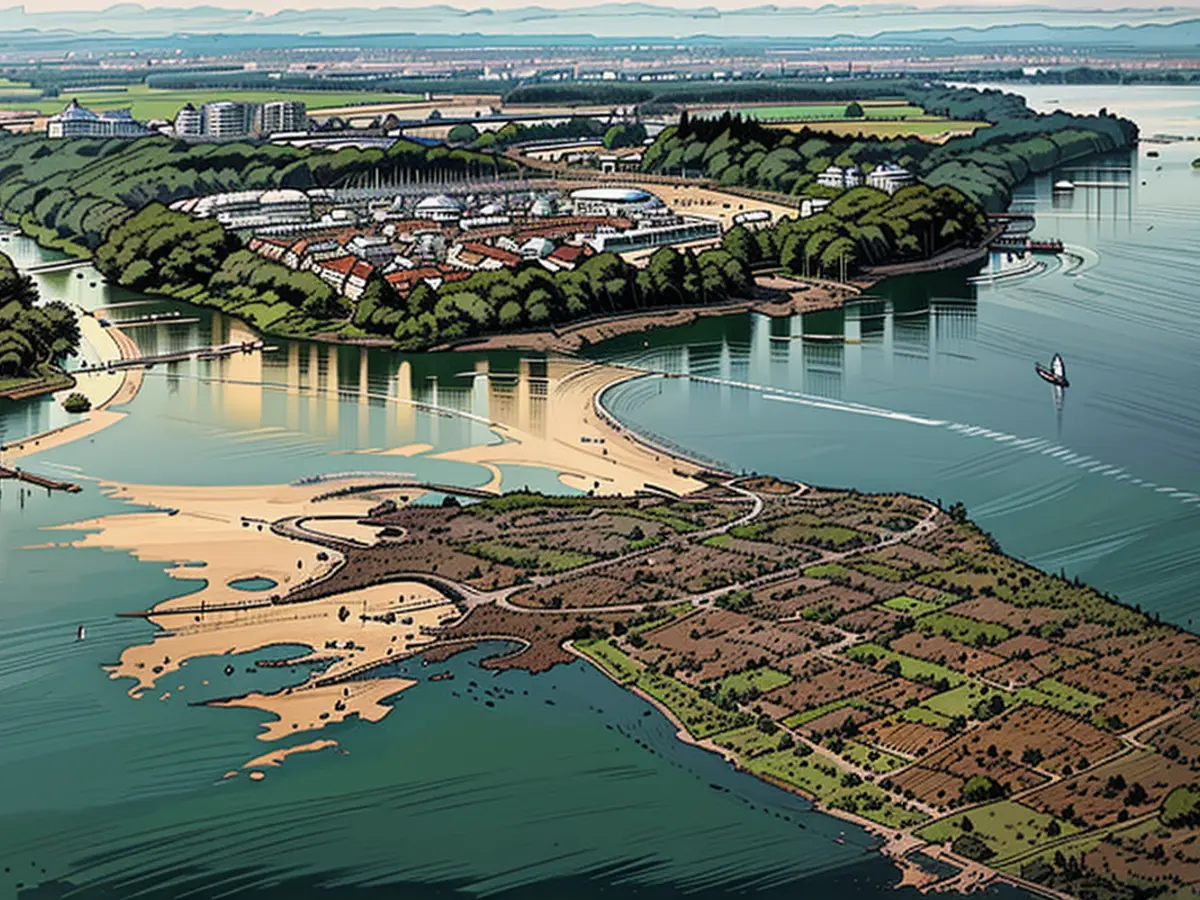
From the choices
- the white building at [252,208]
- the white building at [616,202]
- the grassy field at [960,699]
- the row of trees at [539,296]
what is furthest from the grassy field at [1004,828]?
the white building at [616,202]

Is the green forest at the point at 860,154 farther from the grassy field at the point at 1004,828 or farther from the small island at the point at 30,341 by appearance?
the grassy field at the point at 1004,828

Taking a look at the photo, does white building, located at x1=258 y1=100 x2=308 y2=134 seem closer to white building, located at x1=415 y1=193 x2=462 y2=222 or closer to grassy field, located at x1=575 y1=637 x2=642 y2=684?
white building, located at x1=415 y1=193 x2=462 y2=222

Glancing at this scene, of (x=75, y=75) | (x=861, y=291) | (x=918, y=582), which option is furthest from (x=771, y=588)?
(x=75, y=75)

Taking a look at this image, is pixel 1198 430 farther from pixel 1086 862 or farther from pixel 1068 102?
pixel 1068 102

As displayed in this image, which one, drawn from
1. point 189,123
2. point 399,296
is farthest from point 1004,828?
point 189,123

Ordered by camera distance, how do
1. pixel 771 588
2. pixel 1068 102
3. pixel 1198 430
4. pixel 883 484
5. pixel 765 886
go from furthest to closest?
pixel 1068 102 → pixel 1198 430 → pixel 883 484 → pixel 771 588 → pixel 765 886

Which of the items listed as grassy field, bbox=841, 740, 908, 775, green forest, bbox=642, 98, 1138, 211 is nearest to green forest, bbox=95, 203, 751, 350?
green forest, bbox=642, 98, 1138, 211
